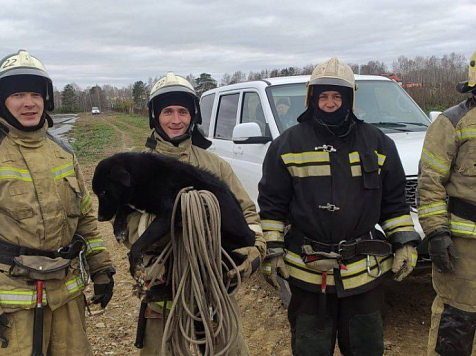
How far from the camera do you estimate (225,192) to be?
7.77 feet

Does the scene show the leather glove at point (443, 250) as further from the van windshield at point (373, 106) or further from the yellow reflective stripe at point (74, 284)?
the yellow reflective stripe at point (74, 284)

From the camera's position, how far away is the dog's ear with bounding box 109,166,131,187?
232cm

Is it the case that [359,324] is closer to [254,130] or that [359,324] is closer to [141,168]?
[141,168]

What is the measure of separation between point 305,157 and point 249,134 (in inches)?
70.1

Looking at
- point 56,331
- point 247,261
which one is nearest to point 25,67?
point 56,331

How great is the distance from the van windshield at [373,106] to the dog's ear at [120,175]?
255 centimetres

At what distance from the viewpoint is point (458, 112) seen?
9.82ft

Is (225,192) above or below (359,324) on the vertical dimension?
above

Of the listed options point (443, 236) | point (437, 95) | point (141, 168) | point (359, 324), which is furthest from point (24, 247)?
point (437, 95)

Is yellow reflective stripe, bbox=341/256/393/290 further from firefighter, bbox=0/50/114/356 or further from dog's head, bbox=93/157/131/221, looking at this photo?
firefighter, bbox=0/50/114/356

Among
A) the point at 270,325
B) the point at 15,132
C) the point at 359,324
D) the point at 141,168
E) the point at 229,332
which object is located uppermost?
the point at 15,132

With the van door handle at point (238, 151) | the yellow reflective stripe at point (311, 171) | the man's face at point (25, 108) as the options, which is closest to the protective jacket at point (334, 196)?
the yellow reflective stripe at point (311, 171)

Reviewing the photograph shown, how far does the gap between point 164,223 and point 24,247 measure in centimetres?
88

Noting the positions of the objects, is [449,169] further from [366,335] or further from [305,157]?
[366,335]
